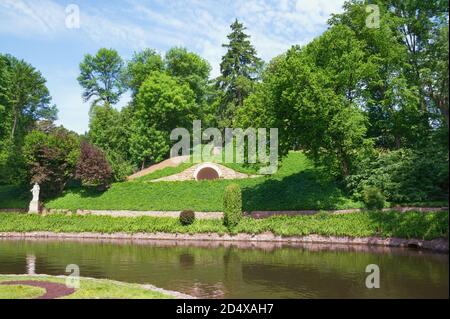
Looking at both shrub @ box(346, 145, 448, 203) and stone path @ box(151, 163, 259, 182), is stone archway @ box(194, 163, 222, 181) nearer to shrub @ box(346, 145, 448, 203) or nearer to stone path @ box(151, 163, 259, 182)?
stone path @ box(151, 163, 259, 182)

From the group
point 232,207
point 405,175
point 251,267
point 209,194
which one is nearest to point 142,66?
point 209,194

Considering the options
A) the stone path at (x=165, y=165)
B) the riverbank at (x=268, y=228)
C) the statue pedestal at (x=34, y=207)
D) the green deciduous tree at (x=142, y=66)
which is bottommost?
the riverbank at (x=268, y=228)

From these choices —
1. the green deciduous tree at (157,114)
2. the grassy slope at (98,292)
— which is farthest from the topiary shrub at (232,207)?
the green deciduous tree at (157,114)

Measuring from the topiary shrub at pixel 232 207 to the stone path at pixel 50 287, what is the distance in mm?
17941

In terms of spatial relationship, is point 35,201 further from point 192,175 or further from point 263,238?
point 263,238

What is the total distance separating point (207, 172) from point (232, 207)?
598 inches

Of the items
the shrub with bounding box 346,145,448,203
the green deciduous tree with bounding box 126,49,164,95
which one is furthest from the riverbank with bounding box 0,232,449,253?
the green deciduous tree with bounding box 126,49,164,95

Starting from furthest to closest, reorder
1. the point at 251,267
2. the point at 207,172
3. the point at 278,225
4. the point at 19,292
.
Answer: the point at 207,172
the point at 278,225
the point at 251,267
the point at 19,292

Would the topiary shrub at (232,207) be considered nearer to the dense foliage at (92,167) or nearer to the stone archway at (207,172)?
the stone archway at (207,172)

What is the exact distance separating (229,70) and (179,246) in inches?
1572

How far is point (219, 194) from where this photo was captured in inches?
1522

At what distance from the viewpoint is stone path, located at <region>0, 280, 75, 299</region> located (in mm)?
13026

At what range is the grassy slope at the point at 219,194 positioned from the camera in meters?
33.8
